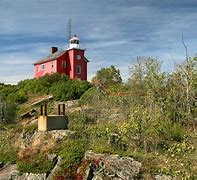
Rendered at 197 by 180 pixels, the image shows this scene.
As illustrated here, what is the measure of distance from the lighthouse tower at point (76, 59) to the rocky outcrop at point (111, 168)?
104ft

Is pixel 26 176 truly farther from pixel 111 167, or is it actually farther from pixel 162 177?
pixel 162 177

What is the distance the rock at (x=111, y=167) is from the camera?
12141mm

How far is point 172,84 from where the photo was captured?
66.1 feet

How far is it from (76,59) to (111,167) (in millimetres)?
32849

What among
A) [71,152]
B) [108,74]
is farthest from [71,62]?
[71,152]

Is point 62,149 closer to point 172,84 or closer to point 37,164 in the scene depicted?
point 37,164

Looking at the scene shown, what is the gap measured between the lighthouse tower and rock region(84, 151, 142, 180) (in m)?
31.6

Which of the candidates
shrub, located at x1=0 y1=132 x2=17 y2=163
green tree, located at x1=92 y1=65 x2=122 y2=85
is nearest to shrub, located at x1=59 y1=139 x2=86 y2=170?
shrub, located at x1=0 y1=132 x2=17 y2=163

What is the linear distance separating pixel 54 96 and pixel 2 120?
23.1 ft

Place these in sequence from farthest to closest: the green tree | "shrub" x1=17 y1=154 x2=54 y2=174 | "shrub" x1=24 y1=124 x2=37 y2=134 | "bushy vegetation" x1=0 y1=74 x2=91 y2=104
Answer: the green tree
"bushy vegetation" x1=0 y1=74 x2=91 y2=104
"shrub" x1=24 y1=124 x2=37 y2=134
"shrub" x1=17 y1=154 x2=54 y2=174

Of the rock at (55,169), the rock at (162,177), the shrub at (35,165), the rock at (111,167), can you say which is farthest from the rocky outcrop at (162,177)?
the shrub at (35,165)

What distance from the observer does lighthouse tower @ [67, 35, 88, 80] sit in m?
44.4

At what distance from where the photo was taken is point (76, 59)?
4466 centimetres

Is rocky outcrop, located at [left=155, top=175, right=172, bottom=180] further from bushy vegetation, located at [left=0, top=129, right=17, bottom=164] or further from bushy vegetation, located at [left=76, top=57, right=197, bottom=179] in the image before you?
bushy vegetation, located at [left=0, top=129, right=17, bottom=164]
